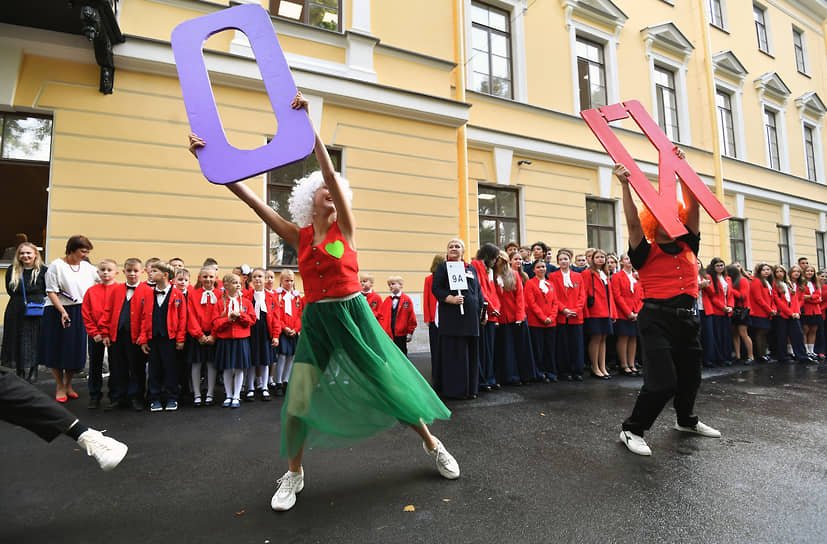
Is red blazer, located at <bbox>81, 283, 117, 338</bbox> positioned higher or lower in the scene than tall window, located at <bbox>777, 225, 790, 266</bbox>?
lower

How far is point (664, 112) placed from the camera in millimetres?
14383

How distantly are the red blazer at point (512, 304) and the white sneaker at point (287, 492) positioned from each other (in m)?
4.33

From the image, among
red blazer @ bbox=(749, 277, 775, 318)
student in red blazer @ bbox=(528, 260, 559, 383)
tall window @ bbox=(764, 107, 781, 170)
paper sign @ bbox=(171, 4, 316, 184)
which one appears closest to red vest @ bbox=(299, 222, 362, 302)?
paper sign @ bbox=(171, 4, 316, 184)

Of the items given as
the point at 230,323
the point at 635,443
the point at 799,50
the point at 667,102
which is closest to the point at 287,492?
the point at 635,443

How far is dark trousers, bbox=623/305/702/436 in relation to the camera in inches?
134

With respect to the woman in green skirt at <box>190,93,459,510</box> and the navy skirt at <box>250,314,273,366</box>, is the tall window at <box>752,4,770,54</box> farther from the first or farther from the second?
the woman in green skirt at <box>190,93,459,510</box>

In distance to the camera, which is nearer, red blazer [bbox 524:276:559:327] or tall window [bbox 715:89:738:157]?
red blazer [bbox 524:276:559:327]

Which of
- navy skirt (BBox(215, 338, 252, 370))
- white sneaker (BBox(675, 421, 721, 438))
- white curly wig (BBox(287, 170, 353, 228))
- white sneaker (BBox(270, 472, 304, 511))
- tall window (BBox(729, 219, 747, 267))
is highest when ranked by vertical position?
tall window (BBox(729, 219, 747, 267))

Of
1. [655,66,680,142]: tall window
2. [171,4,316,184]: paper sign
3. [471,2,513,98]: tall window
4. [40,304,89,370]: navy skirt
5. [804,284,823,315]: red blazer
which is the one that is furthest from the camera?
[655,66,680,142]: tall window

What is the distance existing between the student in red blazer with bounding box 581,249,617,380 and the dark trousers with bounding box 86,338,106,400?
6.62 m

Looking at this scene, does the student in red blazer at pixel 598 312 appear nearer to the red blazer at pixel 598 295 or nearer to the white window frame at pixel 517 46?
the red blazer at pixel 598 295

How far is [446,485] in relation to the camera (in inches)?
110

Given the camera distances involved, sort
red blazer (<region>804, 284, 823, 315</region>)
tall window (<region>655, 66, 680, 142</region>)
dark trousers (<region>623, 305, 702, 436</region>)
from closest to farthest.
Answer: dark trousers (<region>623, 305, 702, 436</region>) < red blazer (<region>804, 284, 823, 315</region>) < tall window (<region>655, 66, 680, 142</region>)

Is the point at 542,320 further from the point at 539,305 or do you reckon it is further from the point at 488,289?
the point at 488,289
